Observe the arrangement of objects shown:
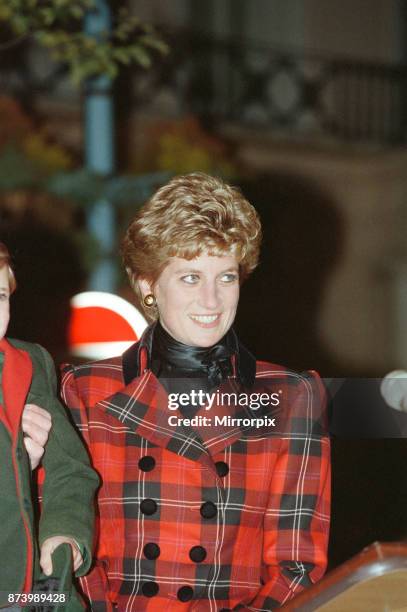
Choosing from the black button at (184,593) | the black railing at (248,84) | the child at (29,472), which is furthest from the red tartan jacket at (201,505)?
the black railing at (248,84)

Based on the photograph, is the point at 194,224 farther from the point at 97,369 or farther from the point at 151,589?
the point at 151,589

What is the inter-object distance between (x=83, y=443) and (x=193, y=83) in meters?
2.04

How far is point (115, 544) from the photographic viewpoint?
5.74 ft

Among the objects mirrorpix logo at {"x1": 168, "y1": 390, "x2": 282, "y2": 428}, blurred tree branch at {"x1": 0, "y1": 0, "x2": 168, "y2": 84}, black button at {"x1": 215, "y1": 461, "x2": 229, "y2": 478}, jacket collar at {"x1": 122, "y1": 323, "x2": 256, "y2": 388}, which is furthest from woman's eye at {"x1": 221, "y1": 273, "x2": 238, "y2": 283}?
blurred tree branch at {"x1": 0, "y1": 0, "x2": 168, "y2": 84}

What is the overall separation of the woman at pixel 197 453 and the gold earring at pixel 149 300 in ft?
0.04

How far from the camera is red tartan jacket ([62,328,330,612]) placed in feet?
5.66

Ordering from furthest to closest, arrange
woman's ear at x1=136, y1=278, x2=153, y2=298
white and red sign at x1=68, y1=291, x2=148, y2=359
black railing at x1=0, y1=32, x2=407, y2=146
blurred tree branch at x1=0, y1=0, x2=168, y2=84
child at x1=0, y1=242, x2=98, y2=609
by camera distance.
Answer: black railing at x1=0, y1=32, x2=407, y2=146 < blurred tree branch at x1=0, y1=0, x2=168, y2=84 < white and red sign at x1=68, y1=291, x2=148, y2=359 < woman's ear at x1=136, y1=278, x2=153, y2=298 < child at x1=0, y1=242, x2=98, y2=609

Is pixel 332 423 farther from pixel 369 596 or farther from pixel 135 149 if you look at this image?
pixel 135 149

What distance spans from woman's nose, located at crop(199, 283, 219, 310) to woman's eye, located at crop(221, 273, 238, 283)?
0.08 feet

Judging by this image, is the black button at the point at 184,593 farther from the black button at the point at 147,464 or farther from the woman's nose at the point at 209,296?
the woman's nose at the point at 209,296

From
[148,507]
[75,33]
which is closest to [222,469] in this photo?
[148,507]

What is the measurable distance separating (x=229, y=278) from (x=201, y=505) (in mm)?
440

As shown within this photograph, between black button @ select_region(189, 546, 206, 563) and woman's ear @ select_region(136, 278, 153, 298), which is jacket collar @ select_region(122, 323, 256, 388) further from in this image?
black button @ select_region(189, 546, 206, 563)

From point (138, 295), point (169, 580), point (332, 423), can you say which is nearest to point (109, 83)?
point (138, 295)
